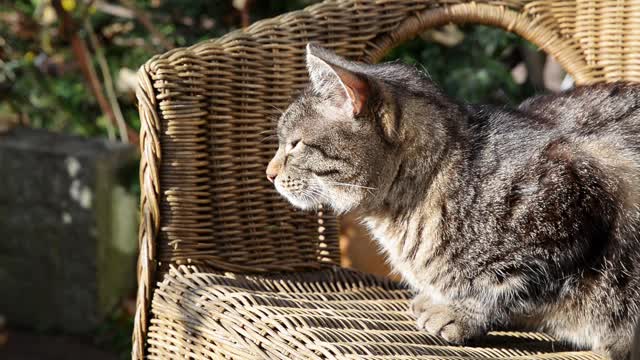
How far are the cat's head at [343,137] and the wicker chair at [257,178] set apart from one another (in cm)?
17

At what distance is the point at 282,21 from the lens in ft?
6.83

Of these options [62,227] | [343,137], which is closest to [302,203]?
[343,137]

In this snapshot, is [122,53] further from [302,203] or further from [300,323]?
[300,323]

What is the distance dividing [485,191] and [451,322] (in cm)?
25

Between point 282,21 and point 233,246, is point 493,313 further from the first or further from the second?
point 282,21

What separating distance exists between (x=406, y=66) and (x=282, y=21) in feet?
1.06

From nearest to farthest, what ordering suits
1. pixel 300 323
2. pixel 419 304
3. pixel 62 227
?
pixel 300 323
pixel 419 304
pixel 62 227

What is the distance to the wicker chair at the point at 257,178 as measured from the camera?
1799 mm

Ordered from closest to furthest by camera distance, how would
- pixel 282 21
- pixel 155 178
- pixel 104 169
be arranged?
1. pixel 155 178
2. pixel 282 21
3. pixel 104 169

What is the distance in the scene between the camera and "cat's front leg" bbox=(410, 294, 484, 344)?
1.72 m

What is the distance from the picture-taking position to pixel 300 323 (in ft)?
5.35

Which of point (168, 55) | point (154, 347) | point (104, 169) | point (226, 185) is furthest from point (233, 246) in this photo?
point (104, 169)

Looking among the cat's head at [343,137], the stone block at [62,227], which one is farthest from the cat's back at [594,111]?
the stone block at [62,227]

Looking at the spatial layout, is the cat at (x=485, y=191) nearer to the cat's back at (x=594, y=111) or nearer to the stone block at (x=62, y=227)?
the cat's back at (x=594, y=111)
